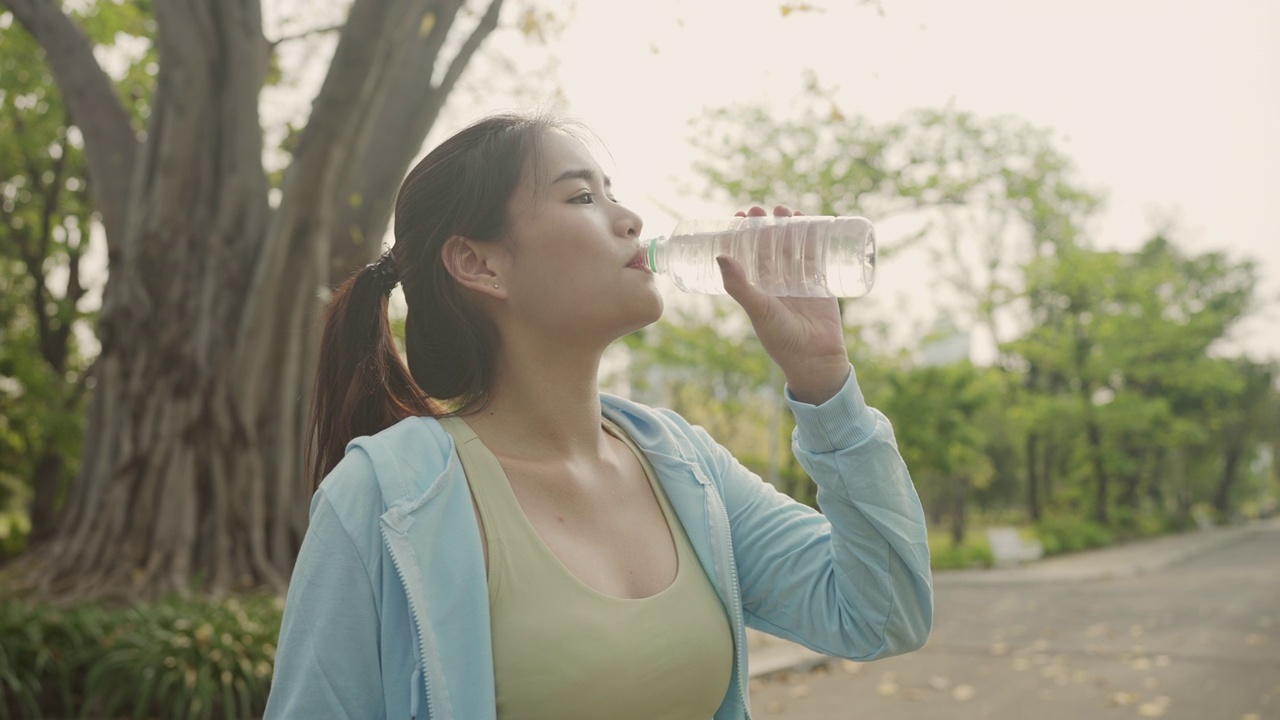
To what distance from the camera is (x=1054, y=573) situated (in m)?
20.1

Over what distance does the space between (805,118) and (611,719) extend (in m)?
20.2

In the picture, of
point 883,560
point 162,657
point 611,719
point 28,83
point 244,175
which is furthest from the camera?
point 28,83

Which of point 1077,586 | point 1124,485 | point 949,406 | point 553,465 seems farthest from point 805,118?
point 1124,485

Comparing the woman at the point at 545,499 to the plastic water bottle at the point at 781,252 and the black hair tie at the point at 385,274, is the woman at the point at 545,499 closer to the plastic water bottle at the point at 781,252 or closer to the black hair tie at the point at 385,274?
the black hair tie at the point at 385,274

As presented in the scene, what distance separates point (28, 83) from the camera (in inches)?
696

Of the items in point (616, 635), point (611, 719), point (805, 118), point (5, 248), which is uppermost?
point (805, 118)

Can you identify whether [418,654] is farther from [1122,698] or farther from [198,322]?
[1122,698]

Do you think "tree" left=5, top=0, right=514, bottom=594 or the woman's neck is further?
"tree" left=5, top=0, right=514, bottom=594

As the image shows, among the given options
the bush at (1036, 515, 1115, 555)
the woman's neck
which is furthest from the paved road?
the bush at (1036, 515, 1115, 555)

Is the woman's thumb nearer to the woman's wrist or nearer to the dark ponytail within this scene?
the woman's wrist

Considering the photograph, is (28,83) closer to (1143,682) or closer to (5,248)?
(5,248)

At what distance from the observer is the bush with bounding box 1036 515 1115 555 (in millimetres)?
27266

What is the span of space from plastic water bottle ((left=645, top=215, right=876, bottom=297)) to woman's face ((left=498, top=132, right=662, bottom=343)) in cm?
13

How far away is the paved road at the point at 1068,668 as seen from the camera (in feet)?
26.3
